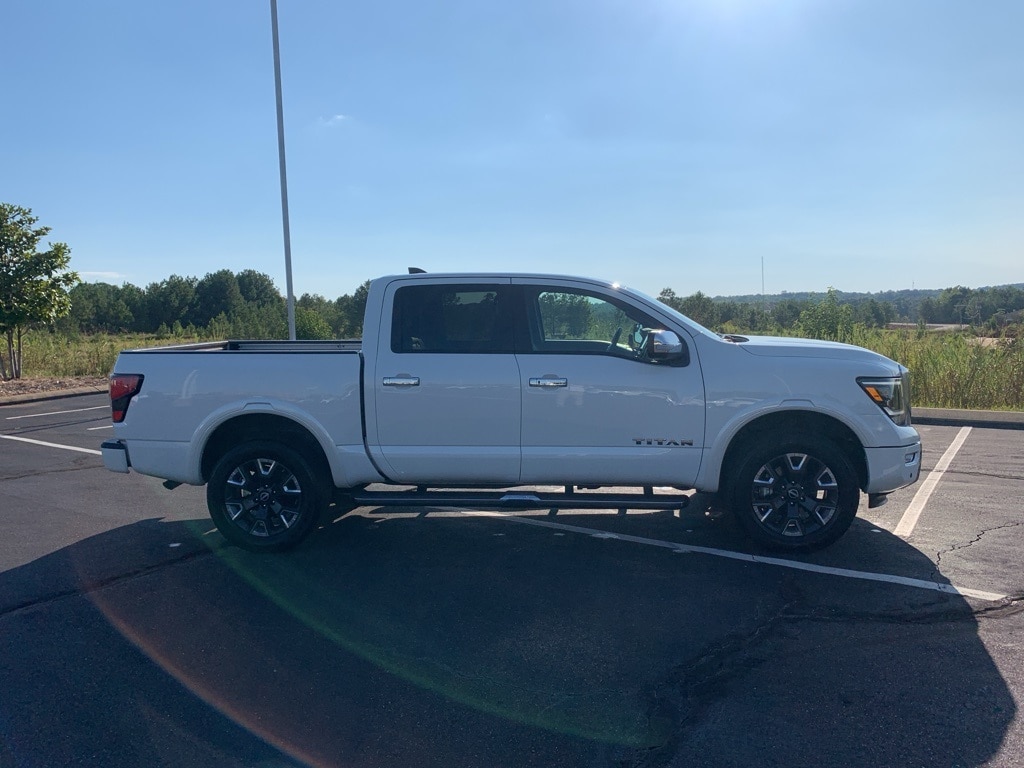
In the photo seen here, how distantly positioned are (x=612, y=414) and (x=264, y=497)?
2.75m

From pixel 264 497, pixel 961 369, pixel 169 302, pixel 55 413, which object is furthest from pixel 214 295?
pixel 264 497

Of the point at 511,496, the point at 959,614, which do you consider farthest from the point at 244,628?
→ the point at 959,614

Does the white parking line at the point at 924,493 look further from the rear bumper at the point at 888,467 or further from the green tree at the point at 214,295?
the green tree at the point at 214,295

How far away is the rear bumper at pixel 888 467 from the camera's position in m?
5.60

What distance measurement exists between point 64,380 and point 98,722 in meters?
20.0

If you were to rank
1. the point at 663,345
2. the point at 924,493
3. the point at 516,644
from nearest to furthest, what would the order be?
the point at 516,644
the point at 663,345
the point at 924,493

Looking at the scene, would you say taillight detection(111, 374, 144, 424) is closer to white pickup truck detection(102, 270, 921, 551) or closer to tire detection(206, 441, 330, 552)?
white pickup truck detection(102, 270, 921, 551)

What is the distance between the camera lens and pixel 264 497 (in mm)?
5992

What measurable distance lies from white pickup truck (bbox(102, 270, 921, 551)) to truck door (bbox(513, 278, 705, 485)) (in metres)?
0.01

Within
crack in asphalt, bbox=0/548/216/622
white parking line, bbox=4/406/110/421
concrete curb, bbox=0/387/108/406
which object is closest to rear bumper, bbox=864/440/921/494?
crack in asphalt, bbox=0/548/216/622

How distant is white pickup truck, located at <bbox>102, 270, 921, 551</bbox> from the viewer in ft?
18.5

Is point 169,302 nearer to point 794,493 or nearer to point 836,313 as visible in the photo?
point 836,313

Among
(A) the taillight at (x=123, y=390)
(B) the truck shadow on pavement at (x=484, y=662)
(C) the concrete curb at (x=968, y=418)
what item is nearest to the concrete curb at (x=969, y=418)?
(C) the concrete curb at (x=968, y=418)

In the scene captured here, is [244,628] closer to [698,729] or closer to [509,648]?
[509,648]
